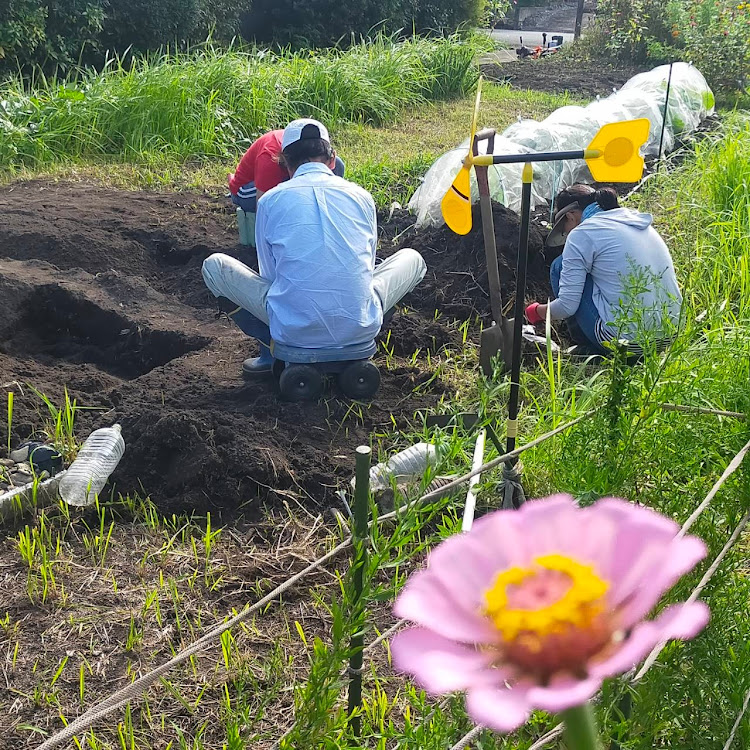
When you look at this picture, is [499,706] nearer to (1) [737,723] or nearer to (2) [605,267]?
(1) [737,723]

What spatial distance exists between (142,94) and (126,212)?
2.16m

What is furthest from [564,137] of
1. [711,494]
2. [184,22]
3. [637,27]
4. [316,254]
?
[637,27]

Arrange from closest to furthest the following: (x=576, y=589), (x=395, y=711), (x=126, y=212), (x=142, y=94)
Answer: (x=576, y=589), (x=395, y=711), (x=126, y=212), (x=142, y=94)

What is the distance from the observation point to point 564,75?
1284 cm

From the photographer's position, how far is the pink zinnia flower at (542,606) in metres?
0.38

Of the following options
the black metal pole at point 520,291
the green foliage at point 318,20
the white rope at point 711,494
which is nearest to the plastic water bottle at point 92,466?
the black metal pole at point 520,291

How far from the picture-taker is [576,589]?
0.40 m

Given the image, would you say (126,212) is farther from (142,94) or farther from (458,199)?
(458,199)

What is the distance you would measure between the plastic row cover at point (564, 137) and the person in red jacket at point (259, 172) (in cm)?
115

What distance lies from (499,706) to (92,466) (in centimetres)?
282

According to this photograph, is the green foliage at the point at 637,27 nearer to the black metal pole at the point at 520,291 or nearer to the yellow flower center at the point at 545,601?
the black metal pole at the point at 520,291

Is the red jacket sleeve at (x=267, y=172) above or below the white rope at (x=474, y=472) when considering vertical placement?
below

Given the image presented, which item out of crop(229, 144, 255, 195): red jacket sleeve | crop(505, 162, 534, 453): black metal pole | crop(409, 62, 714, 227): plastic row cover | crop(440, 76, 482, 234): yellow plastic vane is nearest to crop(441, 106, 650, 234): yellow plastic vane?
crop(505, 162, 534, 453): black metal pole

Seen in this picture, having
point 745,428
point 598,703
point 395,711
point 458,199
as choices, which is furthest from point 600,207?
point 598,703
